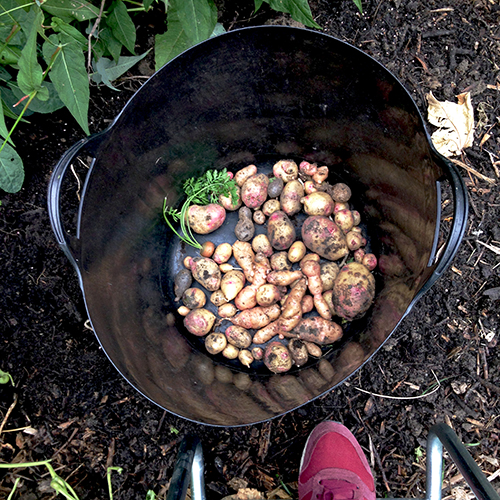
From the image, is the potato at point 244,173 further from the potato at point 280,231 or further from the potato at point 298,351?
the potato at point 298,351

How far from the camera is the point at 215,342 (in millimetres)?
1574

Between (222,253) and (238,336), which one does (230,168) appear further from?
(238,336)

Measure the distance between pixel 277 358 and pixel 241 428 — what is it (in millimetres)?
397

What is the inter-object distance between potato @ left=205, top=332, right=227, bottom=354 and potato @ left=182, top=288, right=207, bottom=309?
5.5 inches

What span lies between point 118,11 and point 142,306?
3.43 feet

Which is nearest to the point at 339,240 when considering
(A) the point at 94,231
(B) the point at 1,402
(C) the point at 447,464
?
(A) the point at 94,231

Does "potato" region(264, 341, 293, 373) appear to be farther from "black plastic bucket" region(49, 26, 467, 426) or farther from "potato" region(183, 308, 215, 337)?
"potato" region(183, 308, 215, 337)

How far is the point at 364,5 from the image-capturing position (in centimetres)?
177

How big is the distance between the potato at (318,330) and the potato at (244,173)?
2.16 feet

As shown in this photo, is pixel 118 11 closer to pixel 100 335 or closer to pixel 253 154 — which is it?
pixel 253 154

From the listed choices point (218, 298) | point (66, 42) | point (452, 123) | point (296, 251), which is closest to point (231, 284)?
point (218, 298)

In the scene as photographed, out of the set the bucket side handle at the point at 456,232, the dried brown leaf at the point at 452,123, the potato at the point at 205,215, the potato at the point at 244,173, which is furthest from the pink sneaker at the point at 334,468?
the dried brown leaf at the point at 452,123

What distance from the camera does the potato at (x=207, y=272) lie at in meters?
1.62

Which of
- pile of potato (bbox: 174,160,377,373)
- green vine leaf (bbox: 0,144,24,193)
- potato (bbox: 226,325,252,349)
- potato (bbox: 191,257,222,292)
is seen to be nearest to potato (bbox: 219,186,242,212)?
pile of potato (bbox: 174,160,377,373)
